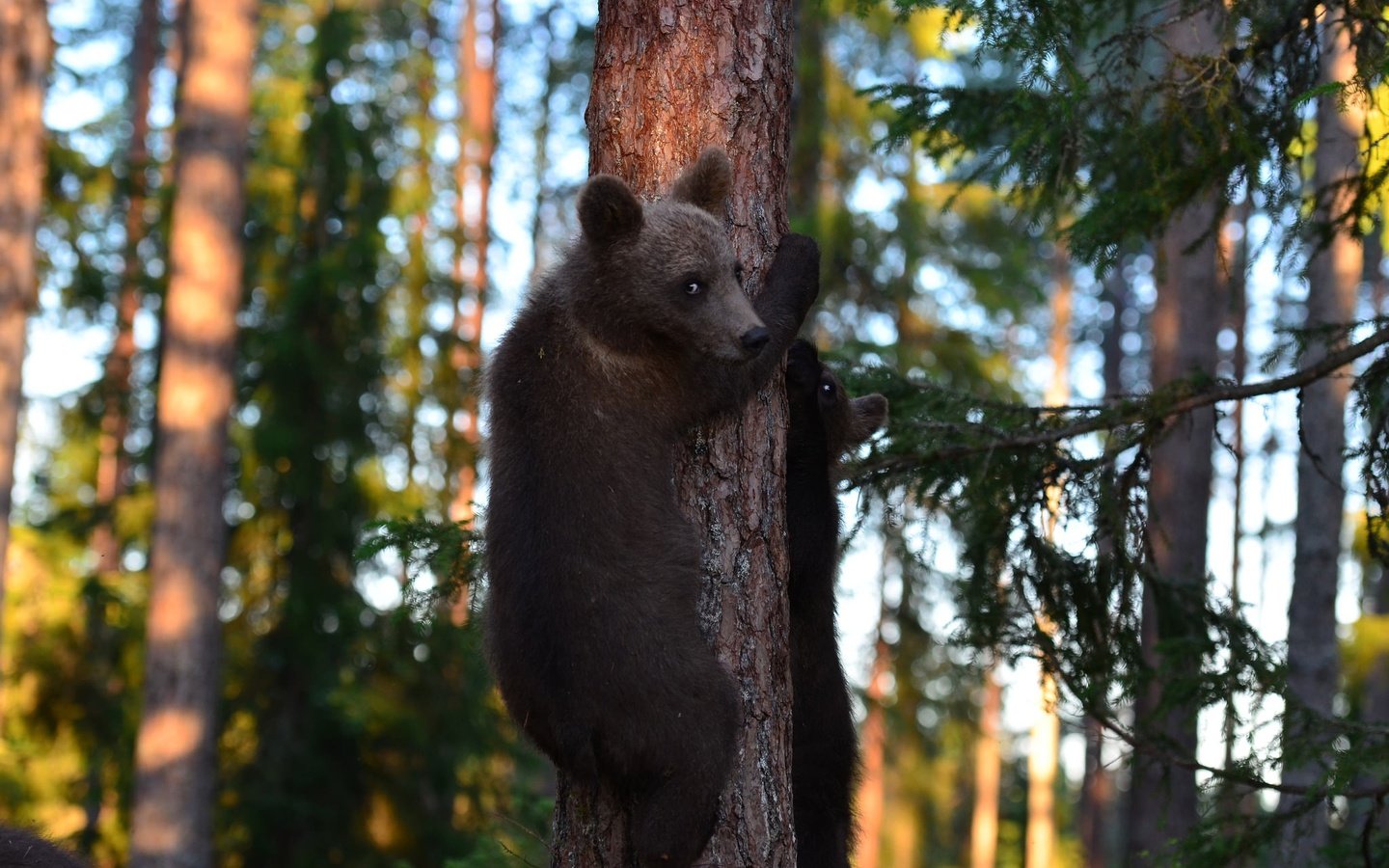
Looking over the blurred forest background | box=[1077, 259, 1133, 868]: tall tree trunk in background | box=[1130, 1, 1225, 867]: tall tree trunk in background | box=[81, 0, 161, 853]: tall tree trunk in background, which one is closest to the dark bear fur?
the blurred forest background

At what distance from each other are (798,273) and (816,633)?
1.44 metres

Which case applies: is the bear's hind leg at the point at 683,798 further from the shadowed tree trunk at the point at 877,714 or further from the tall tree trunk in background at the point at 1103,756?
the tall tree trunk in background at the point at 1103,756

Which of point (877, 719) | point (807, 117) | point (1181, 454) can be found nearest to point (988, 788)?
point (877, 719)

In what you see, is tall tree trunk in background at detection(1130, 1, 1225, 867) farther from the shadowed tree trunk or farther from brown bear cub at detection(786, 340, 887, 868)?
brown bear cub at detection(786, 340, 887, 868)

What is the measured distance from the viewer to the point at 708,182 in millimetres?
4359

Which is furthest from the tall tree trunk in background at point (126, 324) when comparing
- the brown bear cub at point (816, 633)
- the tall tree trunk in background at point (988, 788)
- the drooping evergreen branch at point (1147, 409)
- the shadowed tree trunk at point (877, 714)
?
the tall tree trunk in background at point (988, 788)

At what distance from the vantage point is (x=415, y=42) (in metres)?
23.0

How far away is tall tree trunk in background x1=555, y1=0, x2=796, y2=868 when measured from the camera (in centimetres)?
399

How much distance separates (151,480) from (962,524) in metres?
11.6

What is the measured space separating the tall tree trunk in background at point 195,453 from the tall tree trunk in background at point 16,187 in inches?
46.8

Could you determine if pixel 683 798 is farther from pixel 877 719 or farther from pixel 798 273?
pixel 877 719

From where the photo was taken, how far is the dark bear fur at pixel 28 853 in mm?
4926

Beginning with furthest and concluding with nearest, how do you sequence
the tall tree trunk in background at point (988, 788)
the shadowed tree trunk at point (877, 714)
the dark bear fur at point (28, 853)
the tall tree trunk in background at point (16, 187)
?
the tall tree trunk in background at point (988, 788)
the shadowed tree trunk at point (877, 714)
the tall tree trunk in background at point (16, 187)
the dark bear fur at point (28, 853)

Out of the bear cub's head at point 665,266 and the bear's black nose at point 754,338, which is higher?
the bear cub's head at point 665,266
